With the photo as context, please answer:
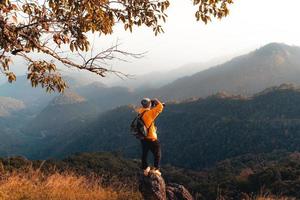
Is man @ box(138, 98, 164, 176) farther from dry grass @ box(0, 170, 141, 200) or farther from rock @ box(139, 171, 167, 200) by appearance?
dry grass @ box(0, 170, 141, 200)

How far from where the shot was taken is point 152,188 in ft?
34.1

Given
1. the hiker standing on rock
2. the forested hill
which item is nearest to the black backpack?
the hiker standing on rock

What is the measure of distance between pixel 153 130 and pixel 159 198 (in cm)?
151

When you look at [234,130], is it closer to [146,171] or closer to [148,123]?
[146,171]

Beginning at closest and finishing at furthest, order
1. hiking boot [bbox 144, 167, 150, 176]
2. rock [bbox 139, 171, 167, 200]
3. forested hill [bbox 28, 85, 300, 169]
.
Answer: rock [bbox 139, 171, 167, 200], hiking boot [bbox 144, 167, 150, 176], forested hill [bbox 28, 85, 300, 169]

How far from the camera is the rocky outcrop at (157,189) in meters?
10.4

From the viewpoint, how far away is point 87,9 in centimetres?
791

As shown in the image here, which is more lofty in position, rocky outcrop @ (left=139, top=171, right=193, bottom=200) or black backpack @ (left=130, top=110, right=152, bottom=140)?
black backpack @ (left=130, top=110, right=152, bottom=140)

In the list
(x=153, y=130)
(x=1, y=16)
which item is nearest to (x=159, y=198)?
(x=153, y=130)

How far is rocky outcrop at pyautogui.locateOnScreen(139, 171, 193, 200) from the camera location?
409 inches

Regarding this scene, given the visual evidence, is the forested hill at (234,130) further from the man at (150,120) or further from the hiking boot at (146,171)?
the man at (150,120)

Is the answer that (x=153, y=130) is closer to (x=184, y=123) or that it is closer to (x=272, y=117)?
(x=272, y=117)

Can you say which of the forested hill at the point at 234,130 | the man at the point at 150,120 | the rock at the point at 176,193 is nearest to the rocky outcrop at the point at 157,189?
the rock at the point at 176,193

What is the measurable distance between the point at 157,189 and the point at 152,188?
0.38 ft
